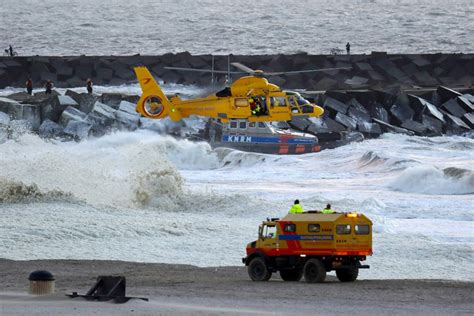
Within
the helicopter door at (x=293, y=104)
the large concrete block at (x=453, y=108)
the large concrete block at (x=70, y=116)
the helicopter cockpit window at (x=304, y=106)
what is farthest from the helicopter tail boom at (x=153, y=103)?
the large concrete block at (x=453, y=108)

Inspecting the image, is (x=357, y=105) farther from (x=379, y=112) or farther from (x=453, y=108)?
(x=453, y=108)

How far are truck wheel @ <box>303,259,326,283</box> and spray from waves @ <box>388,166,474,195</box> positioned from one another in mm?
17408

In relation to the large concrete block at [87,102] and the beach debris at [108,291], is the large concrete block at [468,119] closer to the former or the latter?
the large concrete block at [87,102]

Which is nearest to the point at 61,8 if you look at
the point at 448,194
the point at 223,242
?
the point at 448,194

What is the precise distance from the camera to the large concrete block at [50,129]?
166 feet

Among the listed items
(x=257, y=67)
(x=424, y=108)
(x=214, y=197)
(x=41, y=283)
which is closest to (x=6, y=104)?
(x=257, y=67)

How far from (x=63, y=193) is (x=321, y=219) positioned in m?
11.8

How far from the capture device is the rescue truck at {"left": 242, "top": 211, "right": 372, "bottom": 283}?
19.4 m

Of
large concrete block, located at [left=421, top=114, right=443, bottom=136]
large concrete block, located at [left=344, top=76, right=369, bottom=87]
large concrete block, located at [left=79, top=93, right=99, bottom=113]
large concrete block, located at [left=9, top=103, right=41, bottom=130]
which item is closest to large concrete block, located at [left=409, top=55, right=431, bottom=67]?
large concrete block, located at [left=344, top=76, right=369, bottom=87]

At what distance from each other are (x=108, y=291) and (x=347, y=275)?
186 inches

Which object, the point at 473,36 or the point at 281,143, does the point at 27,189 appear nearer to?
the point at 281,143

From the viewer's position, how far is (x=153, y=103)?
3516cm

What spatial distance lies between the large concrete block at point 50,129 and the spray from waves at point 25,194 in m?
20.1

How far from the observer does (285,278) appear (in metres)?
20.1
